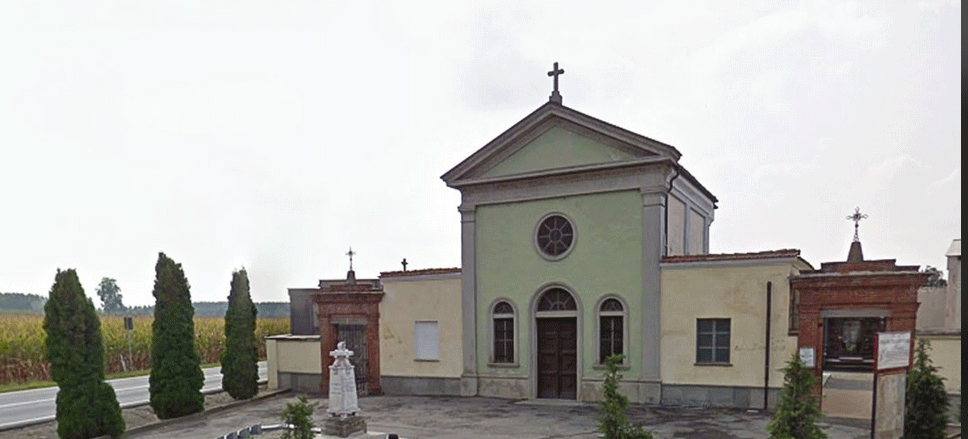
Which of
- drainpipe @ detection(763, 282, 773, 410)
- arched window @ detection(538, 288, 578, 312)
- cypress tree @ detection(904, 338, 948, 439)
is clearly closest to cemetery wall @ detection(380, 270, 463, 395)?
arched window @ detection(538, 288, 578, 312)

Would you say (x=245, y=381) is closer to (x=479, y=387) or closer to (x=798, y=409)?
(x=479, y=387)

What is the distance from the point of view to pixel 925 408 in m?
8.02

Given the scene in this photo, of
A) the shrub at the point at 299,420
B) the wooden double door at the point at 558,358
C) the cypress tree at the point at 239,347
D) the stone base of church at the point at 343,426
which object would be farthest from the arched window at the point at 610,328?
the cypress tree at the point at 239,347

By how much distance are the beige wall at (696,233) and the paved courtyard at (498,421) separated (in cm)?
498

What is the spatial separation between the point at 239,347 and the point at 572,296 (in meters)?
9.15

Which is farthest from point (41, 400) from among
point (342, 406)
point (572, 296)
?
point (572, 296)

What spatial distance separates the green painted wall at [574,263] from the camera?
12.8 meters

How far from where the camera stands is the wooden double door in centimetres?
1339

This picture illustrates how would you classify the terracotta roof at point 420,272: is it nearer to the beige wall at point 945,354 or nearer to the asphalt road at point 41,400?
the asphalt road at point 41,400

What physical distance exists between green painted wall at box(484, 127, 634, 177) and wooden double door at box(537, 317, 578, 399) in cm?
395

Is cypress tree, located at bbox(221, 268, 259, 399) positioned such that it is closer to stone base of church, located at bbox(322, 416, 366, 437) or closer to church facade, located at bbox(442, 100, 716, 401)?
church facade, located at bbox(442, 100, 716, 401)

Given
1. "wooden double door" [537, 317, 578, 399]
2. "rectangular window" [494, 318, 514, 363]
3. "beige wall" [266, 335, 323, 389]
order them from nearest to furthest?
"wooden double door" [537, 317, 578, 399] < "rectangular window" [494, 318, 514, 363] < "beige wall" [266, 335, 323, 389]

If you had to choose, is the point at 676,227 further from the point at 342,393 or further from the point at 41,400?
the point at 41,400

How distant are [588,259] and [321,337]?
8003 mm
